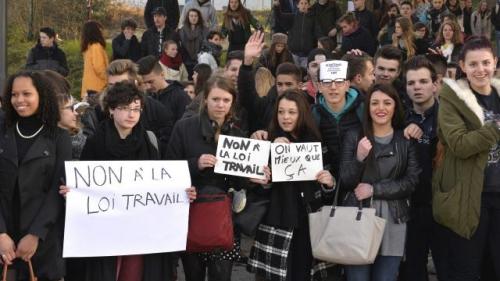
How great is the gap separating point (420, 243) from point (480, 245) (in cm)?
59

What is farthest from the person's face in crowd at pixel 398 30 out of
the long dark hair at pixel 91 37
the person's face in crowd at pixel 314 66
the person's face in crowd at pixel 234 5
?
the long dark hair at pixel 91 37

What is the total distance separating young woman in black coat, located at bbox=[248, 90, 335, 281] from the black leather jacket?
19cm

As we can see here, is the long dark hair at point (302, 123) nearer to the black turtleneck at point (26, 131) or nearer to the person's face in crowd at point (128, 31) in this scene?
the black turtleneck at point (26, 131)

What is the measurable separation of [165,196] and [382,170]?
5.15 ft

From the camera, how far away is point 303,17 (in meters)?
13.8

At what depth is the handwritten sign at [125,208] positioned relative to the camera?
5.13m

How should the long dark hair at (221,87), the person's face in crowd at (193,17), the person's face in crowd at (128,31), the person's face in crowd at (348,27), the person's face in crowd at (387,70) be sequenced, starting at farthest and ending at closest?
1. the person's face in crowd at (128,31)
2. the person's face in crowd at (193,17)
3. the person's face in crowd at (348,27)
4. the person's face in crowd at (387,70)
5. the long dark hair at (221,87)

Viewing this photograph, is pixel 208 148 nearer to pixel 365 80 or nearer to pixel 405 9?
pixel 365 80

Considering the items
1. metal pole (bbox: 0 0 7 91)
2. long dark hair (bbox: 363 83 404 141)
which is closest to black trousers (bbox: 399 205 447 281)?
long dark hair (bbox: 363 83 404 141)

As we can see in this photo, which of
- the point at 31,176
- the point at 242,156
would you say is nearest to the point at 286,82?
the point at 242,156

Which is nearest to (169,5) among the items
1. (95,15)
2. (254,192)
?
(95,15)

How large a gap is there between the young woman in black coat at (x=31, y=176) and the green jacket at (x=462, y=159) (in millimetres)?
2623

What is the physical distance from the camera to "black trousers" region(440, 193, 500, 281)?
17.7 ft

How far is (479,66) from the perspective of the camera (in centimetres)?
543
